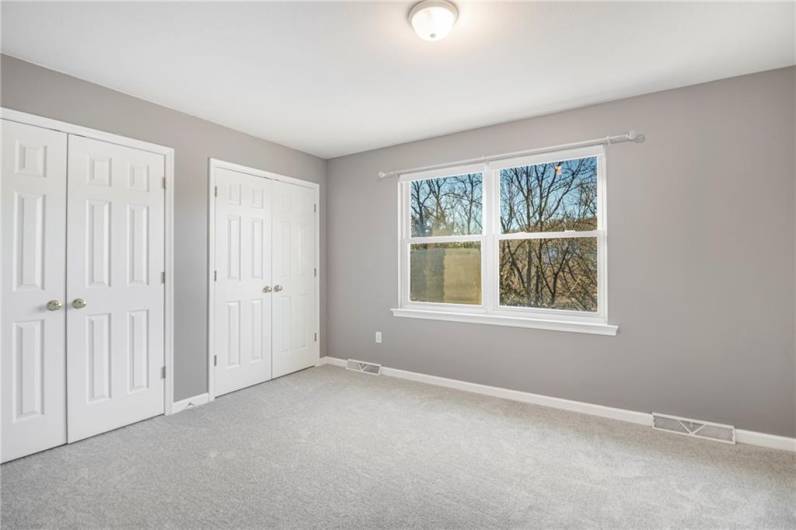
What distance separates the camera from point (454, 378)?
3773 millimetres

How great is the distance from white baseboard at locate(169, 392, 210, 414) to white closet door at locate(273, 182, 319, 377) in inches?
30.4

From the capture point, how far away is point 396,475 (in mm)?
2213

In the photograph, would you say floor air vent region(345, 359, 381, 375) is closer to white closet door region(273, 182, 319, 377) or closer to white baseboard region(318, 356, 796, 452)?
white baseboard region(318, 356, 796, 452)

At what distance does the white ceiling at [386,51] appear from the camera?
1962 mm

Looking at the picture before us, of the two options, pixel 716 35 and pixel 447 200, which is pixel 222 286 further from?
pixel 716 35

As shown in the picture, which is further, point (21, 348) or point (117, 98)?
point (117, 98)

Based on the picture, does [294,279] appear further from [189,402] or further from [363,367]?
[189,402]

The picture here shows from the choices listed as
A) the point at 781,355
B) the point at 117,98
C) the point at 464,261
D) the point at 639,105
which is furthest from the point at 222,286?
the point at 781,355

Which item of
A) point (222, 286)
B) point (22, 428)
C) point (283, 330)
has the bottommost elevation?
point (22, 428)

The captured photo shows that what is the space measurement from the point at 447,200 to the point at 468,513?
2784 millimetres

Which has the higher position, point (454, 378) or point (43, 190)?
point (43, 190)

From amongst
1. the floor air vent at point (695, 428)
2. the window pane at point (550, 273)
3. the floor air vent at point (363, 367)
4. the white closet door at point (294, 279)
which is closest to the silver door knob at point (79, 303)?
the white closet door at point (294, 279)

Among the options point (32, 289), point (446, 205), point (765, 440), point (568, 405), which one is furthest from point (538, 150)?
point (32, 289)

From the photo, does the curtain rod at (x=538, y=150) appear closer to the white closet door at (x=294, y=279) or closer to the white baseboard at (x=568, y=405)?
the white closet door at (x=294, y=279)
